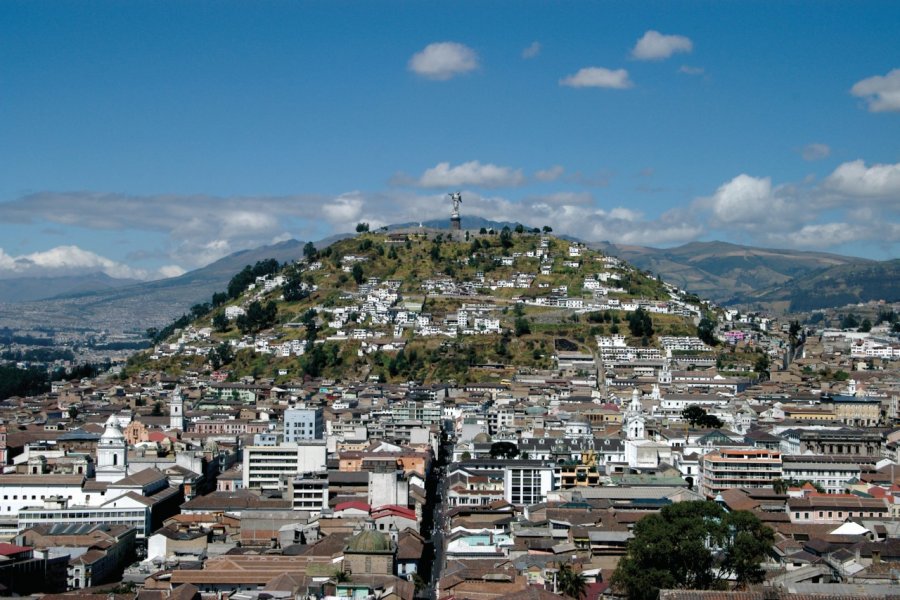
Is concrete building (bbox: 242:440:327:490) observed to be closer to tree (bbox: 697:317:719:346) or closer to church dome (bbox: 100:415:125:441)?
church dome (bbox: 100:415:125:441)

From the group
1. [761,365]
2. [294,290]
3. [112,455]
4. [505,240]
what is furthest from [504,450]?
[505,240]

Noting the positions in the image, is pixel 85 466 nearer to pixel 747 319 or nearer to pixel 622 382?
pixel 622 382

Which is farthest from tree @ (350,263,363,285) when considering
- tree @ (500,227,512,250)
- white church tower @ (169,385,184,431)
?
white church tower @ (169,385,184,431)

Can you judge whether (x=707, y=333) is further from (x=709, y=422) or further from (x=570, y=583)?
(x=570, y=583)

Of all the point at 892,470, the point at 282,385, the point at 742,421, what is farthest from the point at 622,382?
the point at 892,470

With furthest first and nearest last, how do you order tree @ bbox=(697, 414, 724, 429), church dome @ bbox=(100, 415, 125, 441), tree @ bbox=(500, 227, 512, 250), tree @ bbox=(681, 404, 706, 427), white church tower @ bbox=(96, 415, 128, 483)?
tree @ bbox=(500, 227, 512, 250), tree @ bbox=(681, 404, 706, 427), tree @ bbox=(697, 414, 724, 429), church dome @ bbox=(100, 415, 125, 441), white church tower @ bbox=(96, 415, 128, 483)

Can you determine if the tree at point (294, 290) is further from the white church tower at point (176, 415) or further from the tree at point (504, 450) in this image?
the tree at point (504, 450)

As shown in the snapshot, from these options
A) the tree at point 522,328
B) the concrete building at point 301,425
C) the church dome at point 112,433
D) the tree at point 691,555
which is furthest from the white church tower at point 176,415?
the tree at point 691,555
